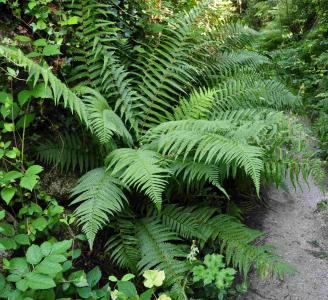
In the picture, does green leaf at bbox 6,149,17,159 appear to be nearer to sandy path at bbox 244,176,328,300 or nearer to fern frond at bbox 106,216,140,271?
fern frond at bbox 106,216,140,271

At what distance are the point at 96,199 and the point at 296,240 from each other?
5.28 feet

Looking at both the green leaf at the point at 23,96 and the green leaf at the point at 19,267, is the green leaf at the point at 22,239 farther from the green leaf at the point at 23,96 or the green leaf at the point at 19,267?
the green leaf at the point at 23,96

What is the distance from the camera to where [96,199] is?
218cm

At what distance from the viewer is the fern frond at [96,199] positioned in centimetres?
207

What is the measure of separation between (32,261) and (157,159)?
97cm

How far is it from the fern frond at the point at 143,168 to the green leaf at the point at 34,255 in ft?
1.93

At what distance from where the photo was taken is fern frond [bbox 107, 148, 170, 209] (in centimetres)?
208

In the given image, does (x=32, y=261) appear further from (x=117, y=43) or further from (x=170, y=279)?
(x=117, y=43)

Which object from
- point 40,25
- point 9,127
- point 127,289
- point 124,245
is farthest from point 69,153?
point 127,289

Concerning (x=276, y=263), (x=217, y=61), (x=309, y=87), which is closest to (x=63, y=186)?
(x=276, y=263)

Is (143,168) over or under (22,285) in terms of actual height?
over

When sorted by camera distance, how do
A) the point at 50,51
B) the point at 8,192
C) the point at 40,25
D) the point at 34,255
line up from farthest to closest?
the point at 40,25 < the point at 50,51 < the point at 8,192 < the point at 34,255

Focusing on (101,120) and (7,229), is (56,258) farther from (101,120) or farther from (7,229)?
(101,120)

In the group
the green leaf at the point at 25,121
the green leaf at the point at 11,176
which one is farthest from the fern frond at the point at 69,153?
the green leaf at the point at 11,176
